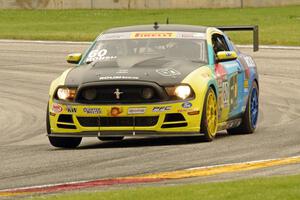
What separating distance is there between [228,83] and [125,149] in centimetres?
219

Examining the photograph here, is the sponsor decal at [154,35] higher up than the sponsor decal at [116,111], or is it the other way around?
the sponsor decal at [154,35]

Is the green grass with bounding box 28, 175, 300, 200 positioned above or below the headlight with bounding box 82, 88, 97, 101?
above

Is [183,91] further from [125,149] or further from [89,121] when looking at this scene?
[89,121]

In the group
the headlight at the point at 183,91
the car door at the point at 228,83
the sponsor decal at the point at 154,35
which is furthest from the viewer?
the sponsor decal at the point at 154,35

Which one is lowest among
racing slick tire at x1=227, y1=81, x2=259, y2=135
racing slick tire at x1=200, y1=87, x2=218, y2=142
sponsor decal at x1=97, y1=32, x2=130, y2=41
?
racing slick tire at x1=227, y1=81, x2=259, y2=135

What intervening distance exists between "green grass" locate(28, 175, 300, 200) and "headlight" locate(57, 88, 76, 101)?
422cm

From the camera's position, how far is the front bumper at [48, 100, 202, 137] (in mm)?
12375

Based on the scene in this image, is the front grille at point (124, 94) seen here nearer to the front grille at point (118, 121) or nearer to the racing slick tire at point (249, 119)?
the front grille at point (118, 121)

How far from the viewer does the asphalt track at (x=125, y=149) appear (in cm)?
998

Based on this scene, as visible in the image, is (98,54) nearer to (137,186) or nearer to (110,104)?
(110,104)

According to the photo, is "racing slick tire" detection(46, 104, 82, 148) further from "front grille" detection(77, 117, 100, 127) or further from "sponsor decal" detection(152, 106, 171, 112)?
"sponsor decal" detection(152, 106, 171, 112)

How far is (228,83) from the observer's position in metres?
13.8

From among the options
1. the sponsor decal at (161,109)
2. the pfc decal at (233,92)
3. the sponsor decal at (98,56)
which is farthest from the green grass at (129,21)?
the sponsor decal at (161,109)

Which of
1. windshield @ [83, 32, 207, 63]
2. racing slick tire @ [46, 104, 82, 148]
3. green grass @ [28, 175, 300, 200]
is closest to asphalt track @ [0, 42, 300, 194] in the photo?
racing slick tire @ [46, 104, 82, 148]
